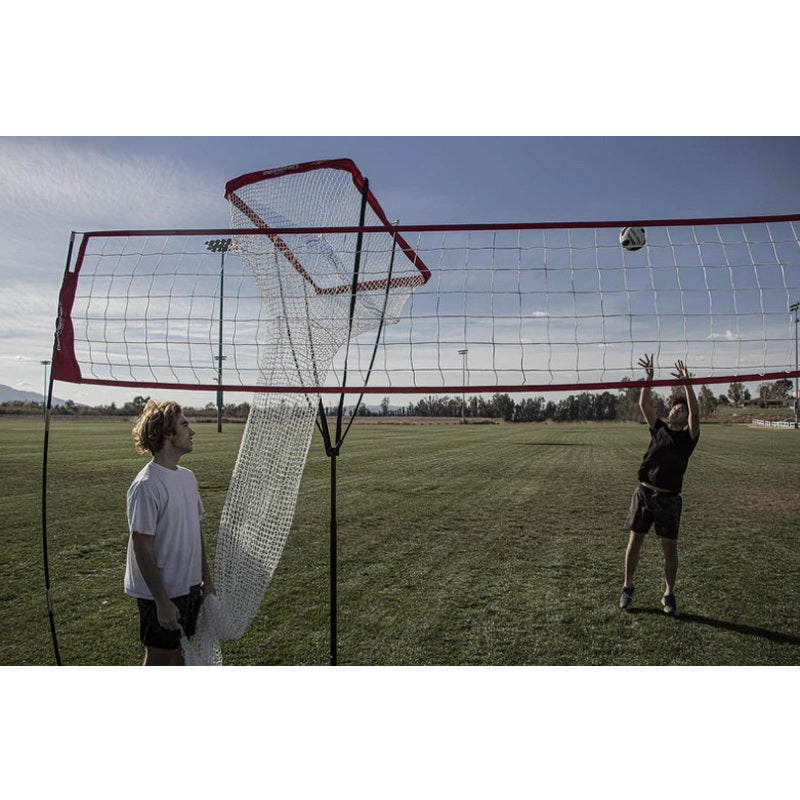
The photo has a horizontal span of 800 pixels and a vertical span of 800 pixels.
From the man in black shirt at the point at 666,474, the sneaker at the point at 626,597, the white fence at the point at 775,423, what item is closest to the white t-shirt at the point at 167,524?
the man in black shirt at the point at 666,474

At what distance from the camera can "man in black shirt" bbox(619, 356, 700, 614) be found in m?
3.47

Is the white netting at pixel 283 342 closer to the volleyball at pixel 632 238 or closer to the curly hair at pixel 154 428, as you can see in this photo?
the curly hair at pixel 154 428

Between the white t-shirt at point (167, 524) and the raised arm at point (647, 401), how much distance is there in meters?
2.45

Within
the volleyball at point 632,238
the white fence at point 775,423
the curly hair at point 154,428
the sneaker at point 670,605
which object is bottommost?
the sneaker at point 670,605

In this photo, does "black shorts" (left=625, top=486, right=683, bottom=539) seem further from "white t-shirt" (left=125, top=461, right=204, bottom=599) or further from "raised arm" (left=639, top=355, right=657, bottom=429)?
"white t-shirt" (left=125, top=461, right=204, bottom=599)

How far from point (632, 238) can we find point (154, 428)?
7.53 feet

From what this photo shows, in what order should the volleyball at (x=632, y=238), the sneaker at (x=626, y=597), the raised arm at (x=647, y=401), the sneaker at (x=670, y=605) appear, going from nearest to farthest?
the volleyball at (x=632, y=238), the raised arm at (x=647, y=401), the sneaker at (x=670, y=605), the sneaker at (x=626, y=597)

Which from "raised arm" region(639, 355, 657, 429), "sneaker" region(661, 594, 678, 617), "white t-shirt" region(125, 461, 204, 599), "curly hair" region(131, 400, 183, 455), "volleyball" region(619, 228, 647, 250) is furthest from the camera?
"sneaker" region(661, 594, 678, 617)

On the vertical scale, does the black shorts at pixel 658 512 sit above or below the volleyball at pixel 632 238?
below

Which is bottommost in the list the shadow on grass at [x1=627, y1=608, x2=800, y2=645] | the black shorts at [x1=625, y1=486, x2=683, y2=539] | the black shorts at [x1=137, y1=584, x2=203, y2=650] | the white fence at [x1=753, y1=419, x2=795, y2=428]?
the shadow on grass at [x1=627, y1=608, x2=800, y2=645]

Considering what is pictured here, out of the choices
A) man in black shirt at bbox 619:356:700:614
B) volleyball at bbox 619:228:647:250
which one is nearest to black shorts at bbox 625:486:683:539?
man in black shirt at bbox 619:356:700:614

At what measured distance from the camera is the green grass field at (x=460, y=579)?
3195 millimetres

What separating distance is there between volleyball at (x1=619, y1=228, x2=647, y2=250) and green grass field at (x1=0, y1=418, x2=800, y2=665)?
2219mm

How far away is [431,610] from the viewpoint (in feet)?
12.5
